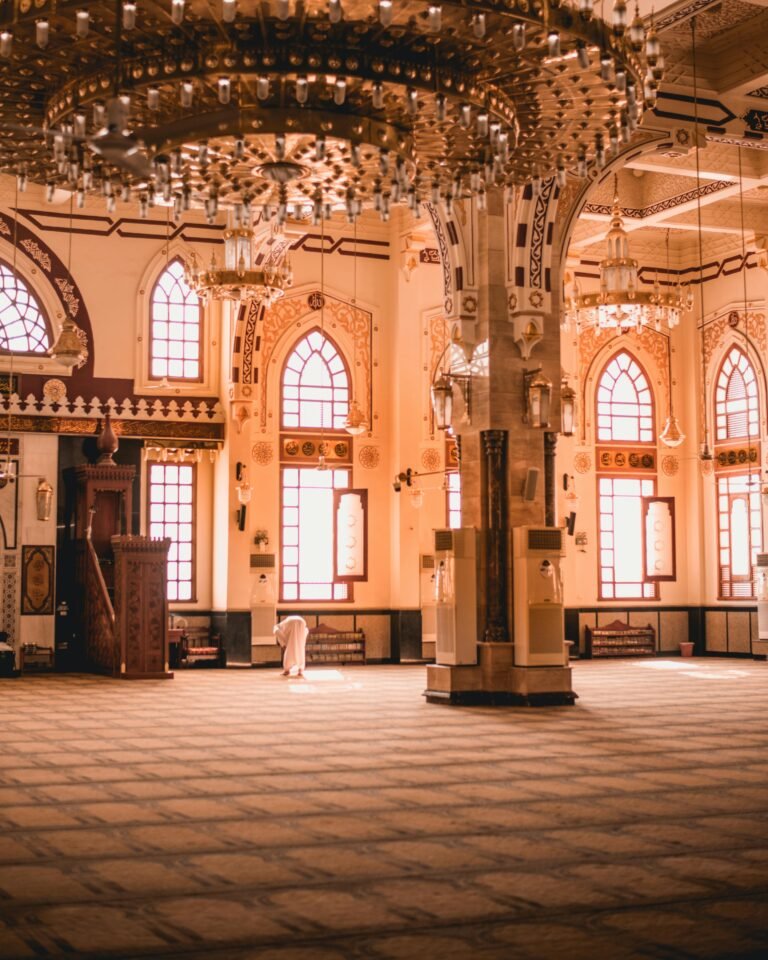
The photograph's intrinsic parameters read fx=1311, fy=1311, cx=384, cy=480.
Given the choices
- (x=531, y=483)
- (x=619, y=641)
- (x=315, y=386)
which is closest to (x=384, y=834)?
(x=531, y=483)

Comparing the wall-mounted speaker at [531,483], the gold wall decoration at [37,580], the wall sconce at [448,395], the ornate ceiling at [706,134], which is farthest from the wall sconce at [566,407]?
the gold wall decoration at [37,580]

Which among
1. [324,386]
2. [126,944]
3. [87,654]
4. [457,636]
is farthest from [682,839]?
[324,386]

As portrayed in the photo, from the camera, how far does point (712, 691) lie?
13.3 m

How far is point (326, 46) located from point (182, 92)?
30.5 inches

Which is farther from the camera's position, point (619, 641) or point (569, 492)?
point (619, 641)

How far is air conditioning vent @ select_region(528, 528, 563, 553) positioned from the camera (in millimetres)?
11508

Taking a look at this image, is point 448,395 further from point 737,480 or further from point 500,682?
point 737,480

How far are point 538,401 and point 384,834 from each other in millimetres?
6500

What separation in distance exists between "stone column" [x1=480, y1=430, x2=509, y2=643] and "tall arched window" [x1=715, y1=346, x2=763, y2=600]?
8.30 meters

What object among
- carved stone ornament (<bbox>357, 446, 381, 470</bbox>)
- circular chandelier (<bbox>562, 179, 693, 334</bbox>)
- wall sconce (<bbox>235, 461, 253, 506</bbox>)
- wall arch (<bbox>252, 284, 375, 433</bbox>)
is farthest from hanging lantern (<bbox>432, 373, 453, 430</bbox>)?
carved stone ornament (<bbox>357, 446, 381, 470</bbox>)

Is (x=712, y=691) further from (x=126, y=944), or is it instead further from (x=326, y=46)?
(x=126, y=944)

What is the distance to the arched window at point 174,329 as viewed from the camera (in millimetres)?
17219

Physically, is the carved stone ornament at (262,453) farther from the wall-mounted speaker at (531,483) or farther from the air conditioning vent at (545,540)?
the air conditioning vent at (545,540)

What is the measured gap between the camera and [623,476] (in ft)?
65.2
